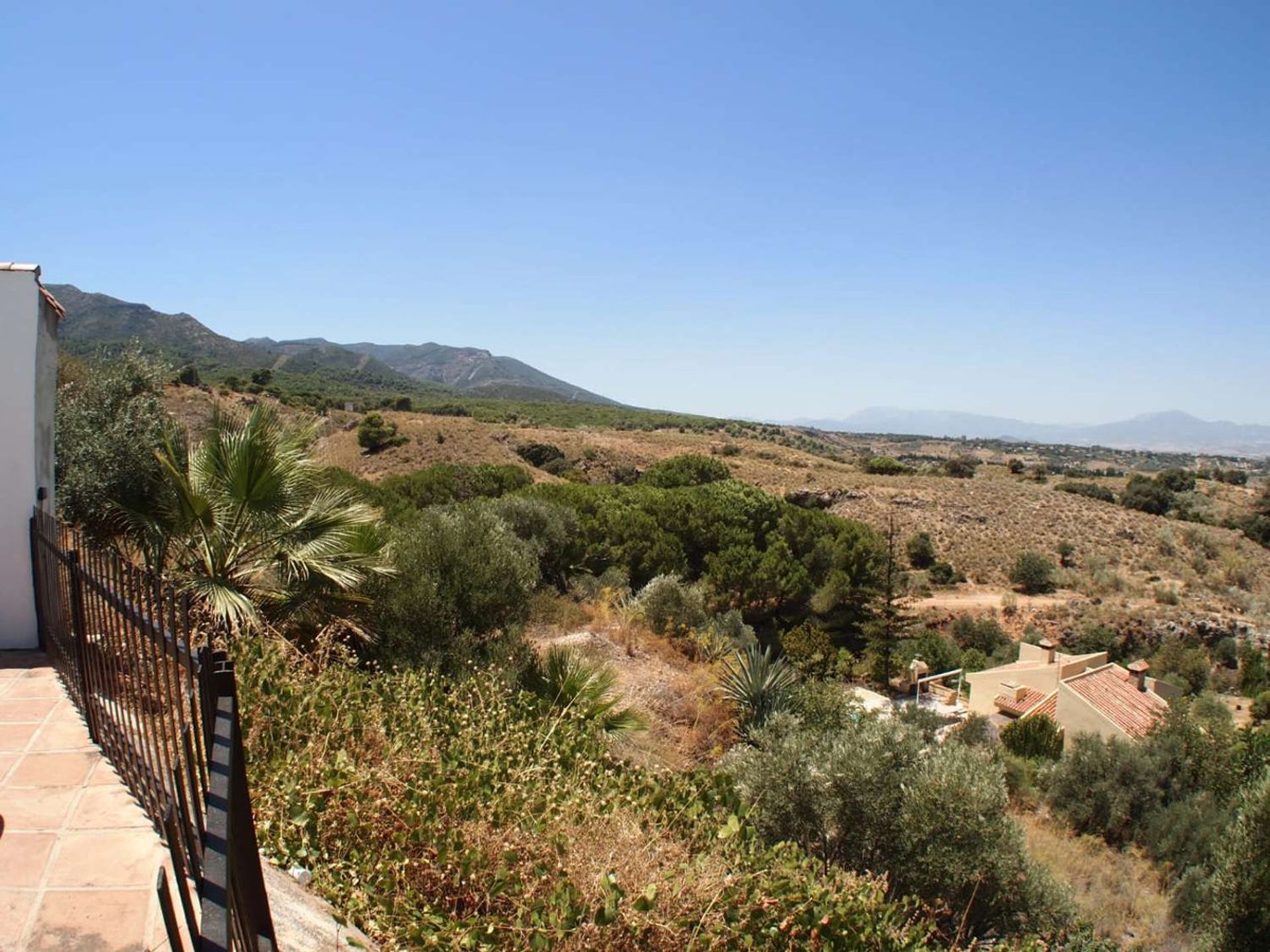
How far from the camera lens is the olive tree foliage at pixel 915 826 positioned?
6.25 m

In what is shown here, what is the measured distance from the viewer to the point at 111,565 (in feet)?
10.6

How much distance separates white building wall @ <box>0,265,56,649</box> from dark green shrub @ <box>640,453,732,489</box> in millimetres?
26570

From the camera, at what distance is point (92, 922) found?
2490 mm

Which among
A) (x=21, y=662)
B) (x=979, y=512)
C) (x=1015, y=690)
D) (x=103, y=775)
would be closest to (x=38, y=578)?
(x=21, y=662)

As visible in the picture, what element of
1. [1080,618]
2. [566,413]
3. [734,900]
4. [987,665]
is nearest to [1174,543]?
[1080,618]

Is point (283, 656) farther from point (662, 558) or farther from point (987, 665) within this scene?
point (987, 665)

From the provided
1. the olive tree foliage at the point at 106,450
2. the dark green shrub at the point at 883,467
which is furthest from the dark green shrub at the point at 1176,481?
the olive tree foliage at the point at 106,450

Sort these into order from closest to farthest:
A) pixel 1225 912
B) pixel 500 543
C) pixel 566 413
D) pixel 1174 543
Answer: pixel 1225 912 < pixel 500 543 < pixel 1174 543 < pixel 566 413

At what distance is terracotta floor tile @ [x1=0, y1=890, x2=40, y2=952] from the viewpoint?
2364 mm

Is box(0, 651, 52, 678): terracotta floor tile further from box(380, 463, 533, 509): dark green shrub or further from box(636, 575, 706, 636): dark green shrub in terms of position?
box(380, 463, 533, 509): dark green shrub

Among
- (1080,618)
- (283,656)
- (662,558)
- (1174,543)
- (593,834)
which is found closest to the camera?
(593,834)

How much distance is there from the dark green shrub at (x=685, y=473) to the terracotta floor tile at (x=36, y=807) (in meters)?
28.2

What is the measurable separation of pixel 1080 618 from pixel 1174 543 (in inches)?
537

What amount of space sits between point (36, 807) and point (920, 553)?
36183 mm
